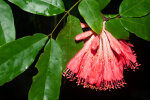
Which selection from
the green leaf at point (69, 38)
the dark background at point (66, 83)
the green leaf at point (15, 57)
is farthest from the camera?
the dark background at point (66, 83)

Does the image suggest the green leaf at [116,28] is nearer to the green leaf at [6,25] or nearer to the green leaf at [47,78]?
the green leaf at [47,78]

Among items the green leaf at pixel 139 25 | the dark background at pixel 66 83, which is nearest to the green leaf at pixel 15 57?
the green leaf at pixel 139 25

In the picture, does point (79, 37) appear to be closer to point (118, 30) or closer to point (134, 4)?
point (118, 30)

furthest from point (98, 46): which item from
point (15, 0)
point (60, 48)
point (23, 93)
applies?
point (23, 93)

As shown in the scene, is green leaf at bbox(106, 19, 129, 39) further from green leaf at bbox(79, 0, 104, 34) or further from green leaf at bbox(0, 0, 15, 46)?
green leaf at bbox(0, 0, 15, 46)

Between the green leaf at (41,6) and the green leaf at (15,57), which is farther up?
the green leaf at (41,6)
